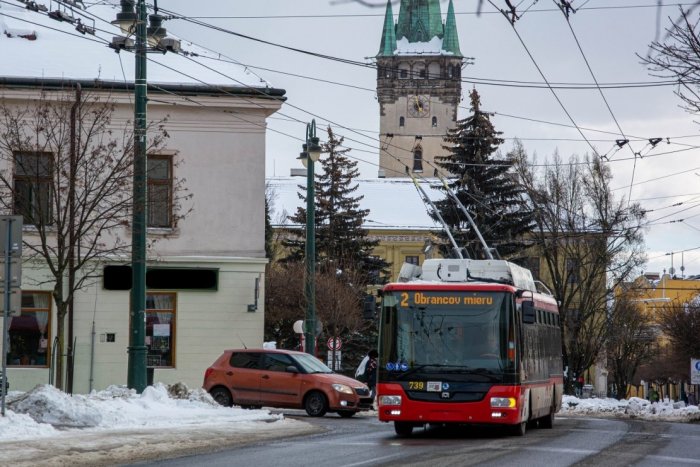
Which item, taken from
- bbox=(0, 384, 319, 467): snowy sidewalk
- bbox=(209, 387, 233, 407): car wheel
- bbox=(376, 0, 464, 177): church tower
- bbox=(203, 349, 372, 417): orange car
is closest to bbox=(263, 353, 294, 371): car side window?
bbox=(203, 349, 372, 417): orange car

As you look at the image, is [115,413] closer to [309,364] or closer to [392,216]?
[309,364]

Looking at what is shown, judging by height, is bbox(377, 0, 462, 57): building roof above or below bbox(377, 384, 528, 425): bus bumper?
above

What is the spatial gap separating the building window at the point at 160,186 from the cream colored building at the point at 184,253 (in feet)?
0.40

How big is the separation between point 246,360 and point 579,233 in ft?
96.6

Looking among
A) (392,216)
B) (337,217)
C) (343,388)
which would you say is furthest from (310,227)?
(392,216)

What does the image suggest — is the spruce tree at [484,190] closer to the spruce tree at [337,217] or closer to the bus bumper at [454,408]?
the spruce tree at [337,217]

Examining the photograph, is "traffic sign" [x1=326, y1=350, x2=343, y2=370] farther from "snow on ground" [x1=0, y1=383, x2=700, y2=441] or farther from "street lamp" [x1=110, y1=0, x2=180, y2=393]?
"street lamp" [x1=110, y1=0, x2=180, y2=393]

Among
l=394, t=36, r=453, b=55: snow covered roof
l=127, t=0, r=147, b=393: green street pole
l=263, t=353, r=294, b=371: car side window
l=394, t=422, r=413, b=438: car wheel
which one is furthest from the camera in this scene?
l=394, t=36, r=453, b=55: snow covered roof

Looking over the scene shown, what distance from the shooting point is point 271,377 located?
95.2 ft

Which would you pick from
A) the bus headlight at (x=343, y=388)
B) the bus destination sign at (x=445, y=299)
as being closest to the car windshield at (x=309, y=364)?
the bus headlight at (x=343, y=388)

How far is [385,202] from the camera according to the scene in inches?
3964

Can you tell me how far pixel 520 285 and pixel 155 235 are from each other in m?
14.1

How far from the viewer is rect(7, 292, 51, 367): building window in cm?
3497

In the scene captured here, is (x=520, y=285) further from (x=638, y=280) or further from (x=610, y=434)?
(x=638, y=280)
